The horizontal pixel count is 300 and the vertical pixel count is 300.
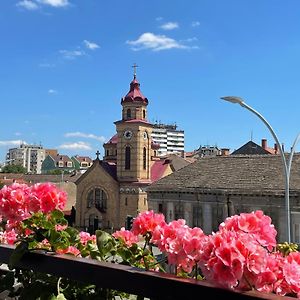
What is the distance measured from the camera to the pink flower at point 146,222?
3.01 m

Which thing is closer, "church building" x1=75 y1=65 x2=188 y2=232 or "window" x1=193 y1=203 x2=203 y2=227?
"window" x1=193 y1=203 x2=203 y2=227

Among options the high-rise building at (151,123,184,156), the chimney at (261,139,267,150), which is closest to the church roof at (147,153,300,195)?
the chimney at (261,139,267,150)

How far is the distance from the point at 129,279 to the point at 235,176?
28722 mm

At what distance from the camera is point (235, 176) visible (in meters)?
30.4

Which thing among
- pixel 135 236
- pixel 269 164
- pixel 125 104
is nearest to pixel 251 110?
pixel 135 236

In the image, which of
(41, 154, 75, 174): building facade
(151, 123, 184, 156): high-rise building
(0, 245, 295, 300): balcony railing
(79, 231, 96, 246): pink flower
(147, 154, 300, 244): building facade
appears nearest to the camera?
(0, 245, 295, 300): balcony railing

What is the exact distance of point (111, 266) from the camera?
239 centimetres

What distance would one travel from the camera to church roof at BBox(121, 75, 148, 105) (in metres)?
53.7

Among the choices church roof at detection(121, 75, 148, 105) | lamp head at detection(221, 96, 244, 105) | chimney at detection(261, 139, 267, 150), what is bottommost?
lamp head at detection(221, 96, 244, 105)

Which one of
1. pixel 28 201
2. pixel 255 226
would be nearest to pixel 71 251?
pixel 28 201

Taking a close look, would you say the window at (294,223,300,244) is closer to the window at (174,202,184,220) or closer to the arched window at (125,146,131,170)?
the window at (174,202,184,220)

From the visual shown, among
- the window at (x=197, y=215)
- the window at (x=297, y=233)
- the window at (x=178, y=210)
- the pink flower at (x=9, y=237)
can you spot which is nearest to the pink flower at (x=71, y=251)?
the pink flower at (x=9, y=237)

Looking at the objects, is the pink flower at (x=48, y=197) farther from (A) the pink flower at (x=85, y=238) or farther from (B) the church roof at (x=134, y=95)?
(B) the church roof at (x=134, y=95)

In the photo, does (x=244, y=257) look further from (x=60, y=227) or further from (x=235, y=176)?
(x=235, y=176)
